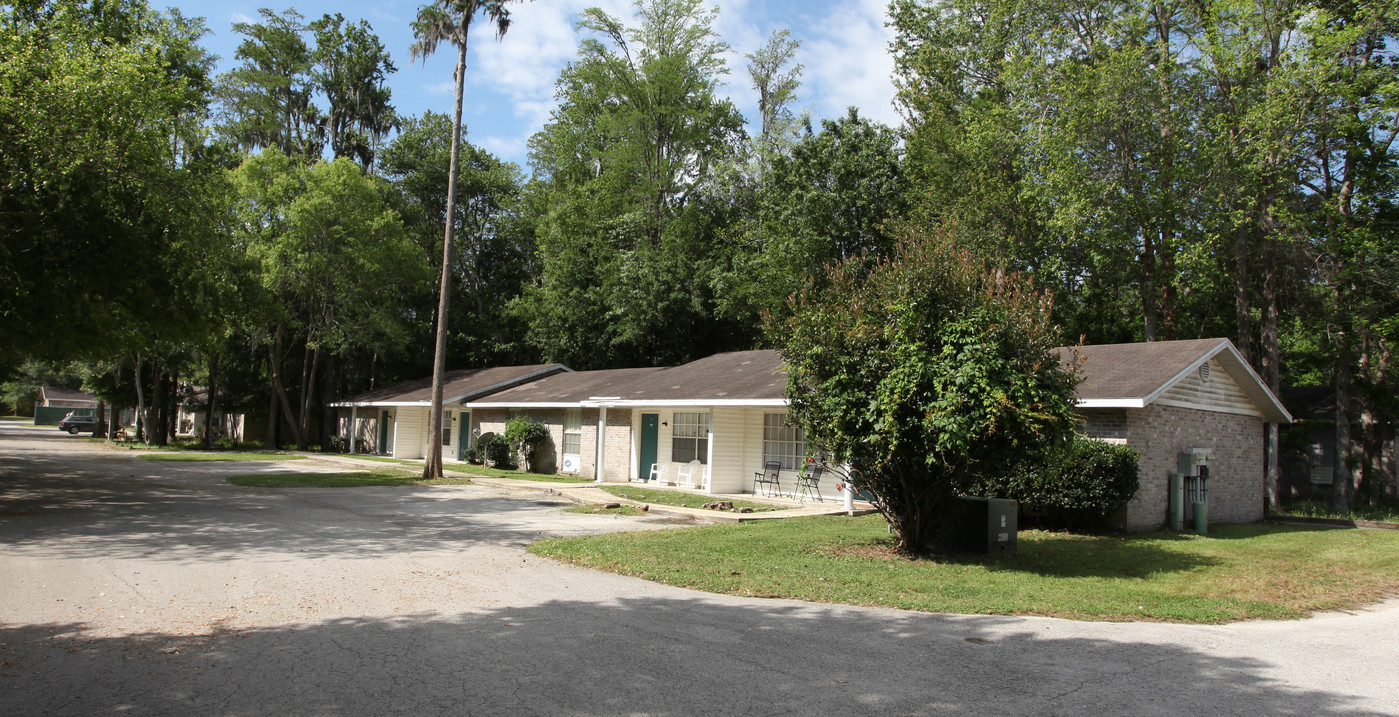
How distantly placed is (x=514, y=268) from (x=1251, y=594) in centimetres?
4200

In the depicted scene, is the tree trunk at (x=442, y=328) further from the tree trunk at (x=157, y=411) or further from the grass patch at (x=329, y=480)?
the tree trunk at (x=157, y=411)

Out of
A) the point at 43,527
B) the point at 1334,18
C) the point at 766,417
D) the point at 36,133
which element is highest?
the point at 1334,18

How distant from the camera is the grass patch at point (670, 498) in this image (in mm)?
17438

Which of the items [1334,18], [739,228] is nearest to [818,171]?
[739,228]

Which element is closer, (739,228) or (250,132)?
(739,228)

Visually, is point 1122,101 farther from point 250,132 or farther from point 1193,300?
point 250,132

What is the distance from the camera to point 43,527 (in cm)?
1170

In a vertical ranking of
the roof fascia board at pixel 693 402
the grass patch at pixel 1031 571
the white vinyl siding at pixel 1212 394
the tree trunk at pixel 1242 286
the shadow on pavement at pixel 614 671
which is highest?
the tree trunk at pixel 1242 286

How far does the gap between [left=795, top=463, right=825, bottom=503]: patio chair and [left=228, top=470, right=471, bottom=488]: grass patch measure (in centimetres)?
911

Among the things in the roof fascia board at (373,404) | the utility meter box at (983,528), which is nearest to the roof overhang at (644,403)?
the roof fascia board at (373,404)

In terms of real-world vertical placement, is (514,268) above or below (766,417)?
above

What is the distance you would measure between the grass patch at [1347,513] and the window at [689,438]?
14.7 metres

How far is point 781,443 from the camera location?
2000 cm

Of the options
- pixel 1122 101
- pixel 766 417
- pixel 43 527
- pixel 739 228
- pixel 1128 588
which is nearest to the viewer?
pixel 1128 588
